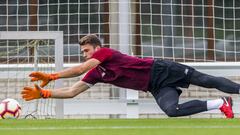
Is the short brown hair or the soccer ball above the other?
the short brown hair

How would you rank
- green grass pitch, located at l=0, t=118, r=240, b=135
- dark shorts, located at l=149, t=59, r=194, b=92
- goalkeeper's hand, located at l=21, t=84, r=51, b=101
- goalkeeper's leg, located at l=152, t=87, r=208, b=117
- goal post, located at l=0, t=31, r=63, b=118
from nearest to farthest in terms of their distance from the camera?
1. green grass pitch, located at l=0, t=118, r=240, b=135
2. goalkeeper's hand, located at l=21, t=84, r=51, b=101
3. goalkeeper's leg, located at l=152, t=87, r=208, b=117
4. dark shorts, located at l=149, t=59, r=194, b=92
5. goal post, located at l=0, t=31, r=63, b=118

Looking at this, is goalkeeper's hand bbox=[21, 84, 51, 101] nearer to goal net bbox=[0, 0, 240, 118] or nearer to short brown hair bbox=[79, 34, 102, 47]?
short brown hair bbox=[79, 34, 102, 47]

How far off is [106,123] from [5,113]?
2.19m

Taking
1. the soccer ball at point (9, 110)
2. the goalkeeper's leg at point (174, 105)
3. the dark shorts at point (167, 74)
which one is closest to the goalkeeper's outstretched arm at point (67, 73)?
the dark shorts at point (167, 74)

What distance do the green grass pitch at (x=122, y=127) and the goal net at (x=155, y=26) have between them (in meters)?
4.57

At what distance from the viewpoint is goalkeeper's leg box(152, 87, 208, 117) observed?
920 centimetres

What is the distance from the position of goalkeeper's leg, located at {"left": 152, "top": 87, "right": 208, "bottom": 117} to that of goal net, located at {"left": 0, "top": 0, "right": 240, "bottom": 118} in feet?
16.6

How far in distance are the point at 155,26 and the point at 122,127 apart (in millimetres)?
6514

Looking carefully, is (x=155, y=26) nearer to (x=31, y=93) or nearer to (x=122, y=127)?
(x=122, y=127)

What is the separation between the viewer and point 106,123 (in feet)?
32.0

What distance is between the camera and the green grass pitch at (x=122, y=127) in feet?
27.4

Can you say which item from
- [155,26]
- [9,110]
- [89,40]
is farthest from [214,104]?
[155,26]

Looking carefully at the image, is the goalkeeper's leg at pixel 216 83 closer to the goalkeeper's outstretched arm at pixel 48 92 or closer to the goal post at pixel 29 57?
the goalkeeper's outstretched arm at pixel 48 92

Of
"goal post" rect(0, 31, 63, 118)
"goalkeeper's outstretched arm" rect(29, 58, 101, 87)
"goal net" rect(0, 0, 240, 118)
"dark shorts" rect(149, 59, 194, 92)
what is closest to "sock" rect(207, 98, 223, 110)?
"dark shorts" rect(149, 59, 194, 92)
